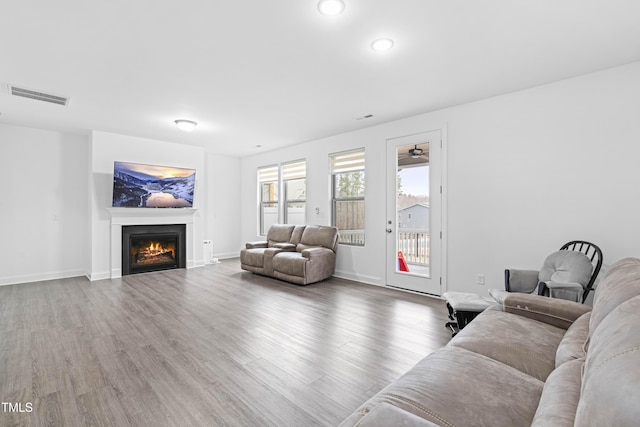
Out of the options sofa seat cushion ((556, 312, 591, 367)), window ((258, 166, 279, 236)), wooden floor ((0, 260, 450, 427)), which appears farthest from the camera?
window ((258, 166, 279, 236))

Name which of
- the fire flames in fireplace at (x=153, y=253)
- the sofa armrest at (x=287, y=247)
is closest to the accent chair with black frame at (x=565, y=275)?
the sofa armrest at (x=287, y=247)

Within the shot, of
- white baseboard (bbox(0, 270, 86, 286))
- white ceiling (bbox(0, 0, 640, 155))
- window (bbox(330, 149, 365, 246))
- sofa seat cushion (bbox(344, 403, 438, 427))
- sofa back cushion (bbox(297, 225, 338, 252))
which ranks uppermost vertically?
white ceiling (bbox(0, 0, 640, 155))

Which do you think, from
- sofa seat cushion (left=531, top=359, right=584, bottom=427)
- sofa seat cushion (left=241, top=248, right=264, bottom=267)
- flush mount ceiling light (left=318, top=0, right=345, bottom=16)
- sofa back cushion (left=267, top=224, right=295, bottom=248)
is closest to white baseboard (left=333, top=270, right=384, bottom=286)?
sofa back cushion (left=267, top=224, right=295, bottom=248)

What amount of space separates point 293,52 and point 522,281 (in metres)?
3.25

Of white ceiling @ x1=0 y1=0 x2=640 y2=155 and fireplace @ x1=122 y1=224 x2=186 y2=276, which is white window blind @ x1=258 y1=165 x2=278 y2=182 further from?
white ceiling @ x1=0 y1=0 x2=640 y2=155

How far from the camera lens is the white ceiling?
86.0 inches

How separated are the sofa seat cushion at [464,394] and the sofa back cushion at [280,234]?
16.1ft

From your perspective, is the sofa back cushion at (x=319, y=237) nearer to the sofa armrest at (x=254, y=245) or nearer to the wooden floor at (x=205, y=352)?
the sofa armrest at (x=254, y=245)

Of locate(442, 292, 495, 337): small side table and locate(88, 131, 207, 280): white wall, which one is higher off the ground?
locate(88, 131, 207, 280): white wall

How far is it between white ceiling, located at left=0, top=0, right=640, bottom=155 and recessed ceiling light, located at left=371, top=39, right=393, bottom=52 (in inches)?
3.0

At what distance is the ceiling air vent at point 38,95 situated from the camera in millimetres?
3553

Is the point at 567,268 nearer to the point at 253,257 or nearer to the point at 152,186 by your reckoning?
the point at 253,257

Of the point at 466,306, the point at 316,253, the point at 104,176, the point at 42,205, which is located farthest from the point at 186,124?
the point at 466,306

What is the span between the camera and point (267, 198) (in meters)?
7.68
